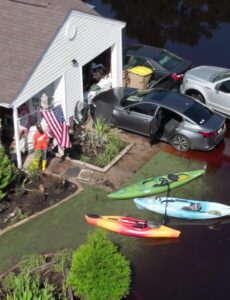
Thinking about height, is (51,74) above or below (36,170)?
above

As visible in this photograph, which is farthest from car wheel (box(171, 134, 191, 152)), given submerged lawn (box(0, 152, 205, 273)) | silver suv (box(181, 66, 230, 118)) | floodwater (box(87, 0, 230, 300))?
silver suv (box(181, 66, 230, 118))

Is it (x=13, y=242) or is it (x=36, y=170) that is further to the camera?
(x=36, y=170)

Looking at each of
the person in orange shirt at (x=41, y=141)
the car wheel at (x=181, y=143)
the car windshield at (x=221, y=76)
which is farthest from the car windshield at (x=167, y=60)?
the person in orange shirt at (x=41, y=141)

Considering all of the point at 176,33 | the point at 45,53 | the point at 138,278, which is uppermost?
the point at 45,53

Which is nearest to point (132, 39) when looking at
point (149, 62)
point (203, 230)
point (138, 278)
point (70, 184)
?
point (149, 62)

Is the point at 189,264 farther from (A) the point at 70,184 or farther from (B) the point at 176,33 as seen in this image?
(B) the point at 176,33

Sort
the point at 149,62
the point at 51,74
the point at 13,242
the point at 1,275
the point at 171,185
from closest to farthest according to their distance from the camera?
the point at 1,275 → the point at 13,242 → the point at 171,185 → the point at 51,74 → the point at 149,62

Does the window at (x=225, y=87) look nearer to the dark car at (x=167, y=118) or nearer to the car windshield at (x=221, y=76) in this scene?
the car windshield at (x=221, y=76)
